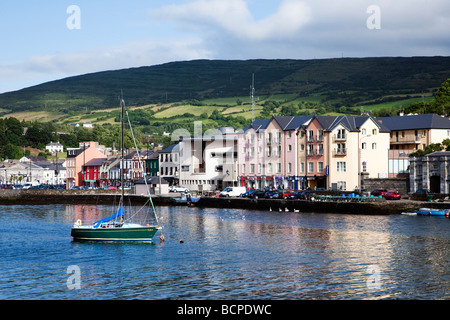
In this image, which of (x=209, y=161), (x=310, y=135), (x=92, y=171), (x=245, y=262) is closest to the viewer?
(x=245, y=262)

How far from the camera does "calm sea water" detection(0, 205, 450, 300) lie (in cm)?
3797

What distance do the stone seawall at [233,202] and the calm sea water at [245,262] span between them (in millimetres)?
7089

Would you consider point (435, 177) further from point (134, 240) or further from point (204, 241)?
point (134, 240)

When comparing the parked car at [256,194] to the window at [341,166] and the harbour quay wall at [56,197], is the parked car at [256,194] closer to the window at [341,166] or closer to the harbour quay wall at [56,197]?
the window at [341,166]

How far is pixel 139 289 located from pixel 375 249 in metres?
22.0

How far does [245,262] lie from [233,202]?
55411mm

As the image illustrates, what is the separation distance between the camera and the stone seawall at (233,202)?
83.1 meters

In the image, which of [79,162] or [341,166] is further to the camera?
[79,162]

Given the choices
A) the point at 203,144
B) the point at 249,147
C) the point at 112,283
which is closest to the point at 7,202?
the point at 203,144

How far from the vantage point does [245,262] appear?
4772 centimetres

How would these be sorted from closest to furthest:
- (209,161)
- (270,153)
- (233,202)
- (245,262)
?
(245,262) < (233,202) < (270,153) < (209,161)

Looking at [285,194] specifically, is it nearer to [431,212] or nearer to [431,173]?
[431,173]

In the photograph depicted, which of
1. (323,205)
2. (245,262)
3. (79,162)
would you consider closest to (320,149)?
(323,205)

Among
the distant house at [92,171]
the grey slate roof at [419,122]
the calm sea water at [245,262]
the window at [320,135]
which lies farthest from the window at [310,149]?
the distant house at [92,171]
